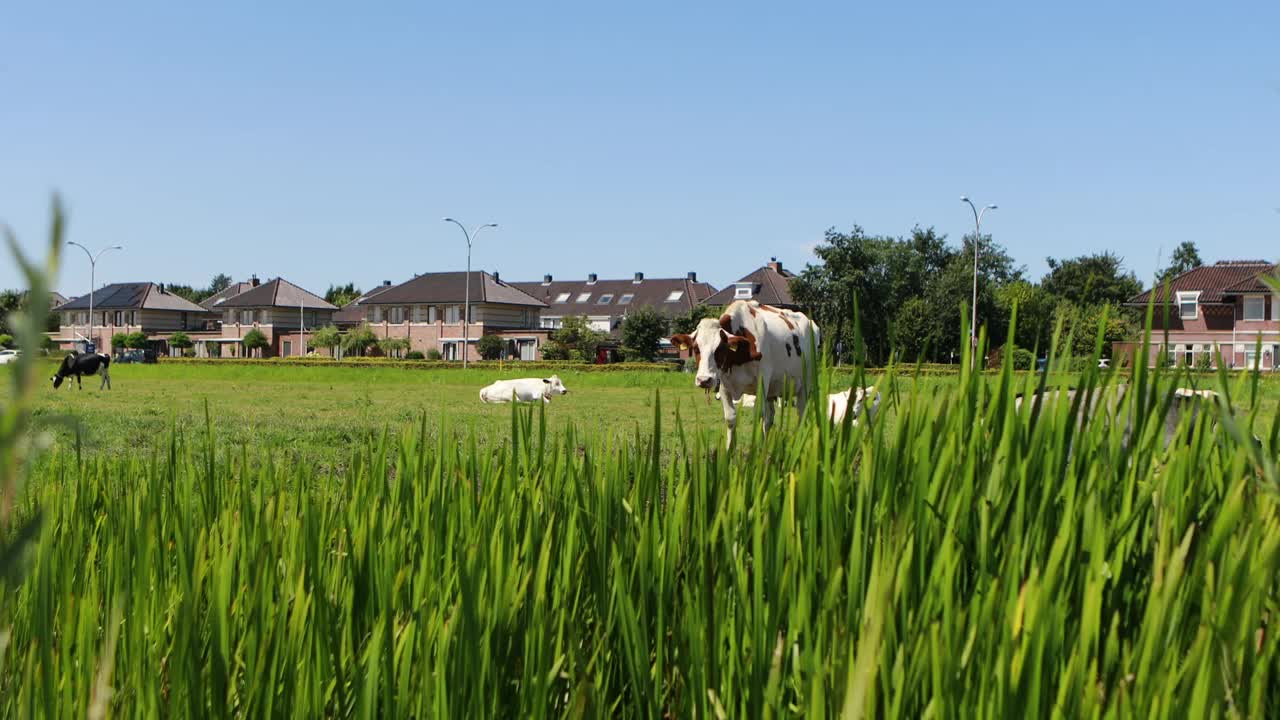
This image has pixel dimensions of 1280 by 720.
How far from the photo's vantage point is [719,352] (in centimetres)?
985

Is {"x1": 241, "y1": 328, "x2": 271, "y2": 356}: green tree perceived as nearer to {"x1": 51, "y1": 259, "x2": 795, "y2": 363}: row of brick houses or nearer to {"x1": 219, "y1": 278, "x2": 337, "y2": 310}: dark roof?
{"x1": 51, "y1": 259, "x2": 795, "y2": 363}: row of brick houses

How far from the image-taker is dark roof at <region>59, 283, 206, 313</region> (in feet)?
368

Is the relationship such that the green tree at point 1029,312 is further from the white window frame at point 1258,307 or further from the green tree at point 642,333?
the green tree at point 642,333

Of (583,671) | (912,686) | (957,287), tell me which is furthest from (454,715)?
(957,287)

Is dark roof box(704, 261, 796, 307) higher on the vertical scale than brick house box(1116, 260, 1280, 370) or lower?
higher

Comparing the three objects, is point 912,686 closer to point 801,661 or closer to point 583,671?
point 801,661

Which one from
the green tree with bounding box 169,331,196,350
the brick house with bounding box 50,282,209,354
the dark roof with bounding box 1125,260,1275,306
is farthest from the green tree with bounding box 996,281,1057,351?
the brick house with bounding box 50,282,209,354

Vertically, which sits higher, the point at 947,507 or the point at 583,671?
the point at 947,507

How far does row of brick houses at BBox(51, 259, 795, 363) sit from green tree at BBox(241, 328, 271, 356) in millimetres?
1215

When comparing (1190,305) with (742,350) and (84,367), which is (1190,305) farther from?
(742,350)

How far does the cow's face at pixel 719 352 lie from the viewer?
Result: 975 cm

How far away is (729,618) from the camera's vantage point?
192 cm

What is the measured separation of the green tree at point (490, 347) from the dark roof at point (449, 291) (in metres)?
7.18

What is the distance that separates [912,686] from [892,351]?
1071 mm
